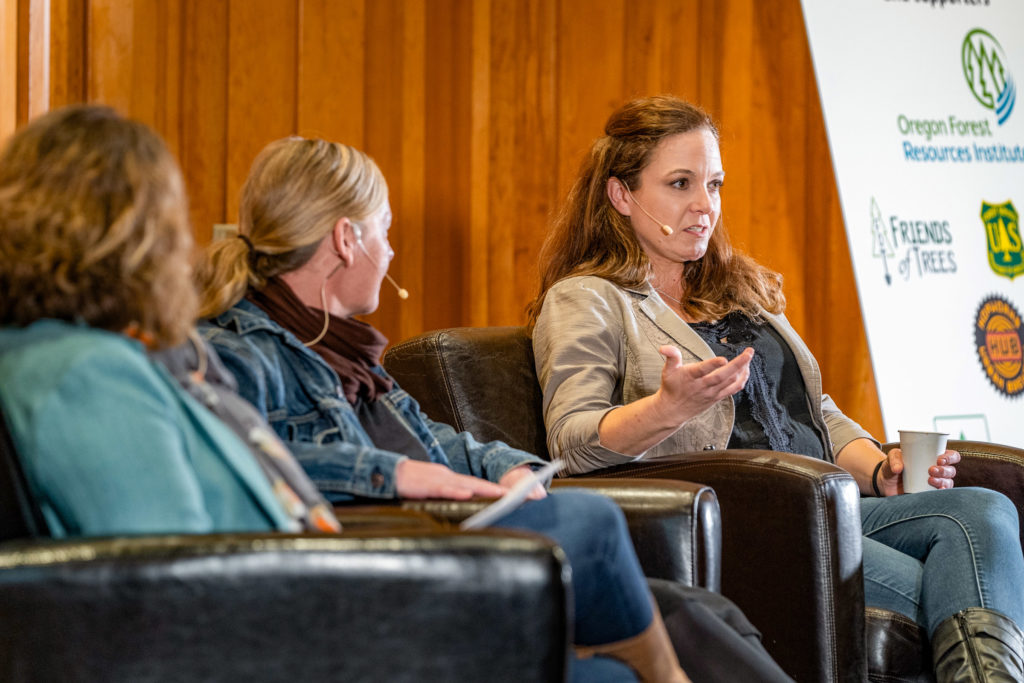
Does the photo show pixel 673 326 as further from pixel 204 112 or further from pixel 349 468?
pixel 204 112

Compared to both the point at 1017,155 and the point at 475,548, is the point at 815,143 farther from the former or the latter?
the point at 475,548

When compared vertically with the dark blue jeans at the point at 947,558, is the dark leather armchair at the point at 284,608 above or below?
above

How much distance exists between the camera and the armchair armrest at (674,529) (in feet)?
5.06

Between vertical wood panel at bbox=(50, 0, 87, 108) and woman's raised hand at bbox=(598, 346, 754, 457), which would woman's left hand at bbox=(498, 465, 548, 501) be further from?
vertical wood panel at bbox=(50, 0, 87, 108)

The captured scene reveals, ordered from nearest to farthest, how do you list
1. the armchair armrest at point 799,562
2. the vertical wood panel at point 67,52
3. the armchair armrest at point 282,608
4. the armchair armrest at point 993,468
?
the armchair armrest at point 282,608
the armchair armrest at point 799,562
the armchair armrest at point 993,468
the vertical wood panel at point 67,52

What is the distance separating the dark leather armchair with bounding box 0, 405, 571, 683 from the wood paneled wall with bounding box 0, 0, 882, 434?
5.99 feet

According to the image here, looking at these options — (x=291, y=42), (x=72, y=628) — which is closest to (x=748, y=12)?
(x=291, y=42)

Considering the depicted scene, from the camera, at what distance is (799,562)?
1701 millimetres

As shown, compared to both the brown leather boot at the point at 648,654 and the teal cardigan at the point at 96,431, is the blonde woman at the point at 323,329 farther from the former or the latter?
the teal cardigan at the point at 96,431

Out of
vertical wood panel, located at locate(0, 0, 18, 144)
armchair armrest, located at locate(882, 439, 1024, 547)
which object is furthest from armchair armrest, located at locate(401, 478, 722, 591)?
vertical wood panel, located at locate(0, 0, 18, 144)

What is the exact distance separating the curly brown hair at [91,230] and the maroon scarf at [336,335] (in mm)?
552

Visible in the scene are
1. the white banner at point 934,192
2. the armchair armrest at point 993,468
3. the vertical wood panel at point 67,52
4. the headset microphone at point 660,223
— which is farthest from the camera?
the white banner at point 934,192

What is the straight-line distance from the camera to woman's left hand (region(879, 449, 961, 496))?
205cm

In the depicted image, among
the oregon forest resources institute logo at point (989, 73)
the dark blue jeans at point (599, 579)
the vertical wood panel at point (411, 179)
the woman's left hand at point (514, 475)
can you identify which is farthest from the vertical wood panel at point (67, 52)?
the oregon forest resources institute logo at point (989, 73)
